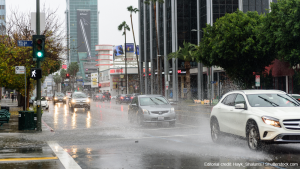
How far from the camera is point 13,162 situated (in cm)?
927

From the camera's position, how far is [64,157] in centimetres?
1004

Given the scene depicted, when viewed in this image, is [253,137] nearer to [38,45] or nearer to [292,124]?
[292,124]

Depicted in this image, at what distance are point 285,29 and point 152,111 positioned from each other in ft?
37.6

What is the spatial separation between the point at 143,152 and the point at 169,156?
40.8 inches

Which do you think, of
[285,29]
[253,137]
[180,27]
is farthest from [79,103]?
[180,27]

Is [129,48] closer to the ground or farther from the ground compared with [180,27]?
farther from the ground

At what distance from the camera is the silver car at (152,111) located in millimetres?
18844

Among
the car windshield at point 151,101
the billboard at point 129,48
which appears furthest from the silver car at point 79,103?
the billboard at point 129,48

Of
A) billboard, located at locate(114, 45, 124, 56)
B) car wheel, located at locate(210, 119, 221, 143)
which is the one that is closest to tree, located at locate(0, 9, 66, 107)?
car wheel, located at locate(210, 119, 221, 143)

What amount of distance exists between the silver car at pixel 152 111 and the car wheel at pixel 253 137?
8.66 m

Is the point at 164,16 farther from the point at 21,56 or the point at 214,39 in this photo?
the point at 21,56

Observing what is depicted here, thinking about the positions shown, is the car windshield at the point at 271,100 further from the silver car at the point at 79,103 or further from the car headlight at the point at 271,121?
the silver car at the point at 79,103

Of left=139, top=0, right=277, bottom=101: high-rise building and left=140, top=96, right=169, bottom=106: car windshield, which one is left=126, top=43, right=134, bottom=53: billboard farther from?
left=140, top=96, right=169, bottom=106: car windshield

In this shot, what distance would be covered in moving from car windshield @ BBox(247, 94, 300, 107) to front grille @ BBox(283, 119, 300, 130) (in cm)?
125
